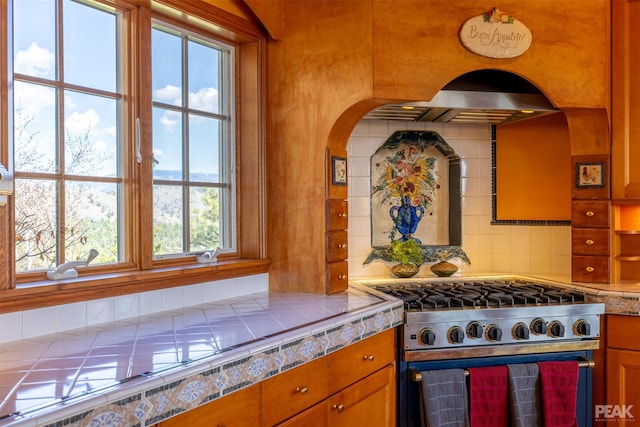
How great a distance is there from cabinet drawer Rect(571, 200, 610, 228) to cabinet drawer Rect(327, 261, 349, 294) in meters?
1.29

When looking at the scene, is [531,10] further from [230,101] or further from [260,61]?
[230,101]

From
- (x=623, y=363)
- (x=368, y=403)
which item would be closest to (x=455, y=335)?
(x=368, y=403)

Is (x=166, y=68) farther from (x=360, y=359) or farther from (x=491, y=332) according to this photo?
(x=491, y=332)

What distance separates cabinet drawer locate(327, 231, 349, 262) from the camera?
2.62 m

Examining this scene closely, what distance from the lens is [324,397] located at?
1928 millimetres

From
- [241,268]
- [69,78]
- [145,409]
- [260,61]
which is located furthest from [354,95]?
[145,409]

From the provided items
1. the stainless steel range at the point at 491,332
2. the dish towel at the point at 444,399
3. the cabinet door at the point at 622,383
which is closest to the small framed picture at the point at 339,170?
the stainless steel range at the point at 491,332

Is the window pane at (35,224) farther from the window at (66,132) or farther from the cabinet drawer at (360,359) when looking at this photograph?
the cabinet drawer at (360,359)

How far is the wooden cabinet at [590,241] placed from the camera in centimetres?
291

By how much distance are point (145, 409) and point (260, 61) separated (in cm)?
182

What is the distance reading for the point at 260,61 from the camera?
8.68ft

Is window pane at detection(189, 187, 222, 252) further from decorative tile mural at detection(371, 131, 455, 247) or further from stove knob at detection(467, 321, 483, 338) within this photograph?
stove knob at detection(467, 321, 483, 338)
